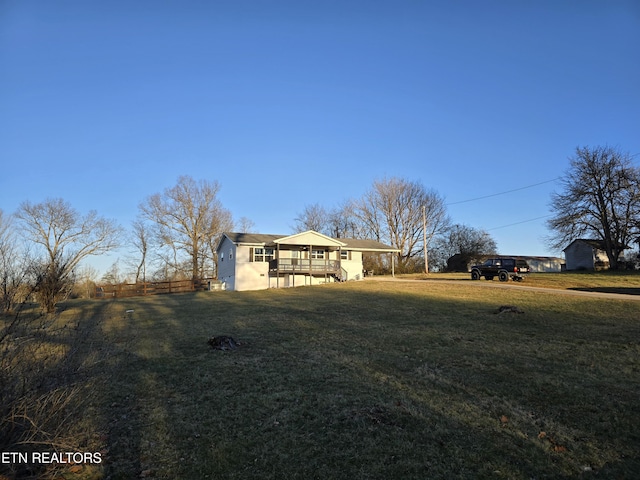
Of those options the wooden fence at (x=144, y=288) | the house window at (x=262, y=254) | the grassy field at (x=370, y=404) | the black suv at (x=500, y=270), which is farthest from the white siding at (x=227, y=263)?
the grassy field at (x=370, y=404)

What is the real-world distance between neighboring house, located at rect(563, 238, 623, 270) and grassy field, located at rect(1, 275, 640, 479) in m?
41.8

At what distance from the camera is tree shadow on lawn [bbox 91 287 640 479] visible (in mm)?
3707

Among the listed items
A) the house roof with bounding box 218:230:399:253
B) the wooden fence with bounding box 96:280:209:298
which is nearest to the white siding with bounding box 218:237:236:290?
the house roof with bounding box 218:230:399:253

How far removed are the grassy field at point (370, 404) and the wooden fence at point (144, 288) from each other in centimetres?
2328

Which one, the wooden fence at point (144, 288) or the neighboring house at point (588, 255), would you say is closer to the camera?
the wooden fence at point (144, 288)

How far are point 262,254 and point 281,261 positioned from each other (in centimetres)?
186

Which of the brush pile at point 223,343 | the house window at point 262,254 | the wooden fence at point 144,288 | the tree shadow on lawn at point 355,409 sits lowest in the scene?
the tree shadow on lawn at point 355,409

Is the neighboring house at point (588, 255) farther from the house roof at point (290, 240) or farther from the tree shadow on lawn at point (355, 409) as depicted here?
the tree shadow on lawn at point (355, 409)

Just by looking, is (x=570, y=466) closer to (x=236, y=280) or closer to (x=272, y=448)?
(x=272, y=448)

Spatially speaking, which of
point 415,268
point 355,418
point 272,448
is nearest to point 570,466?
point 355,418

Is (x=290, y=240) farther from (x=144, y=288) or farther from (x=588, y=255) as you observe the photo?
(x=588, y=255)

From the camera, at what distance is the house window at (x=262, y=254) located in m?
31.3

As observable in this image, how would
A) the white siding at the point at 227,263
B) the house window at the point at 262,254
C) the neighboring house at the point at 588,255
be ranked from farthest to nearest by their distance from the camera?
the neighboring house at the point at 588,255
the house window at the point at 262,254
the white siding at the point at 227,263

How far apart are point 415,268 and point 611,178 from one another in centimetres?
2255
